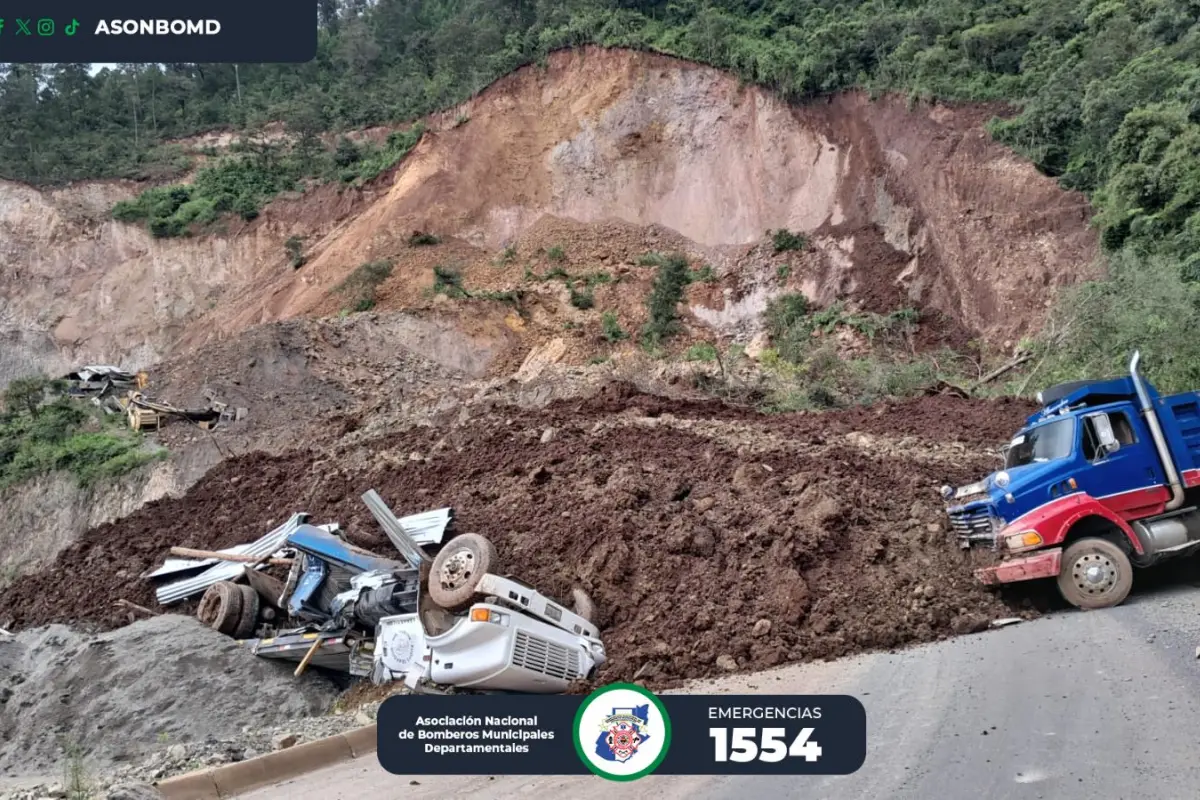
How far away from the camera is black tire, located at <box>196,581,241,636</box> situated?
1036 centimetres

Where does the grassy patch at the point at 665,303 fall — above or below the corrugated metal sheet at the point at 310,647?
above

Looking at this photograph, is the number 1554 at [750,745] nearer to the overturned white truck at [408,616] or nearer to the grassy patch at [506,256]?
the overturned white truck at [408,616]

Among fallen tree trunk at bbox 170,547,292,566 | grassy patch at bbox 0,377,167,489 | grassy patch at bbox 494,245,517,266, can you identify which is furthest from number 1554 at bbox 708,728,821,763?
grassy patch at bbox 494,245,517,266

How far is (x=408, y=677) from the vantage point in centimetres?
798

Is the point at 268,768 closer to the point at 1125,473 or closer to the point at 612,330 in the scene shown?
the point at 1125,473

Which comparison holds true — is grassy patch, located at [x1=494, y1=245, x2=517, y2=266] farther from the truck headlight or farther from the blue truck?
the truck headlight

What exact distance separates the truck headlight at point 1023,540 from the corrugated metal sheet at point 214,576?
8.28 metres

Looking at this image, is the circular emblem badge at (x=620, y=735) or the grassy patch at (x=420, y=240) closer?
the circular emblem badge at (x=620, y=735)

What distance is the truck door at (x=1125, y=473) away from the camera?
8.68 meters

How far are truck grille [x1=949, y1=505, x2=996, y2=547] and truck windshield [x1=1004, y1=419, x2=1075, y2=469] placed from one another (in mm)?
780

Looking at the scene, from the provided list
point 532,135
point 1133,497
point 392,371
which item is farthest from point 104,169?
point 1133,497

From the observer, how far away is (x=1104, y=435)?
28.7 ft

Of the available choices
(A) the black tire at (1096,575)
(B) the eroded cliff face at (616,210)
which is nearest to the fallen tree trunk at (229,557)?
(A) the black tire at (1096,575)

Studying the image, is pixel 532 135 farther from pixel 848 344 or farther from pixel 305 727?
pixel 305 727
